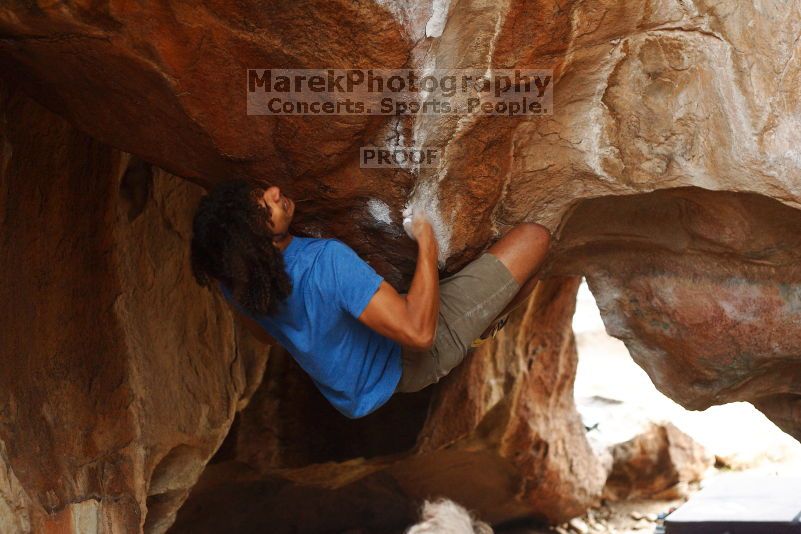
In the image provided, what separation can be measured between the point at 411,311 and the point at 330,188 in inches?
16.7

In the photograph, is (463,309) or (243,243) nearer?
(243,243)

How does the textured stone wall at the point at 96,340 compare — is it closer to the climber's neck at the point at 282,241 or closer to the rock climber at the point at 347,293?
the rock climber at the point at 347,293

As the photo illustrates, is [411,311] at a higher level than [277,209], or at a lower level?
lower

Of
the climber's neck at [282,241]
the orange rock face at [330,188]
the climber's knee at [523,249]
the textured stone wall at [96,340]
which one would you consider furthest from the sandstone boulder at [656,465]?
the climber's neck at [282,241]

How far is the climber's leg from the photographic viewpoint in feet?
8.89

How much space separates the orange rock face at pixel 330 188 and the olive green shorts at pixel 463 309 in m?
0.09

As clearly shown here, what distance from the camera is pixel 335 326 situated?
2.59 meters

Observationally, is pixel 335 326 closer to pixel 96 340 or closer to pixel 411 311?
pixel 411 311

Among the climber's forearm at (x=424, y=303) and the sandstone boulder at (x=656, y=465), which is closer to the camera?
the climber's forearm at (x=424, y=303)

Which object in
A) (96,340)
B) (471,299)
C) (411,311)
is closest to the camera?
(411,311)

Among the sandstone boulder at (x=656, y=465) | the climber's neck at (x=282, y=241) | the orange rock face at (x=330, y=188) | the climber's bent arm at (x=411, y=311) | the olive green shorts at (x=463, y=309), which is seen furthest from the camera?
the sandstone boulder at (x=656, y=465)

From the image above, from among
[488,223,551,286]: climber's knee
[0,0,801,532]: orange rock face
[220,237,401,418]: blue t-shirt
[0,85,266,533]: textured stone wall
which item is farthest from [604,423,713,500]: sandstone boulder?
[220,237,401,418]: blue t-shirt

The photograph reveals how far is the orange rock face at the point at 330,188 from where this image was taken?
2.32 metres

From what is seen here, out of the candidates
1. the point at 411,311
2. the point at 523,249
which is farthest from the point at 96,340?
the point at 523,249
